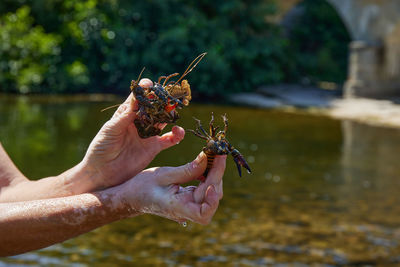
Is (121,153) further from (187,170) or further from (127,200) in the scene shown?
(187,170)

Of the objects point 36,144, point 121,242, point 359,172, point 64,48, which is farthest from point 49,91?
point 121,242

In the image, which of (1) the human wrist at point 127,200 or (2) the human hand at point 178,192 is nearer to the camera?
(2) the human hand at point 178,192

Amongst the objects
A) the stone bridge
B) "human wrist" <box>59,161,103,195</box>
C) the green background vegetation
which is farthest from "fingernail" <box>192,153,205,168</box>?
the stone bridge

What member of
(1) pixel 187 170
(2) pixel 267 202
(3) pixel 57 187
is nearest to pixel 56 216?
(3) pixel 57 187

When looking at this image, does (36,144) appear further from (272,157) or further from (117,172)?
(117,172)

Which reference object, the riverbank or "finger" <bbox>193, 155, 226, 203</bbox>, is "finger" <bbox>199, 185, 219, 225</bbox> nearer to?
"finger" <bbox>193, 155, 226, 203</bbox>

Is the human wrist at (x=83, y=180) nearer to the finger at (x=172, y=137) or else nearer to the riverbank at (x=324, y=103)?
the finger at (x=172, y=137)

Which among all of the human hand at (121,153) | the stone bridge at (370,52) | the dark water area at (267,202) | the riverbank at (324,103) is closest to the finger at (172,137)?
the human hand at (121,153)
